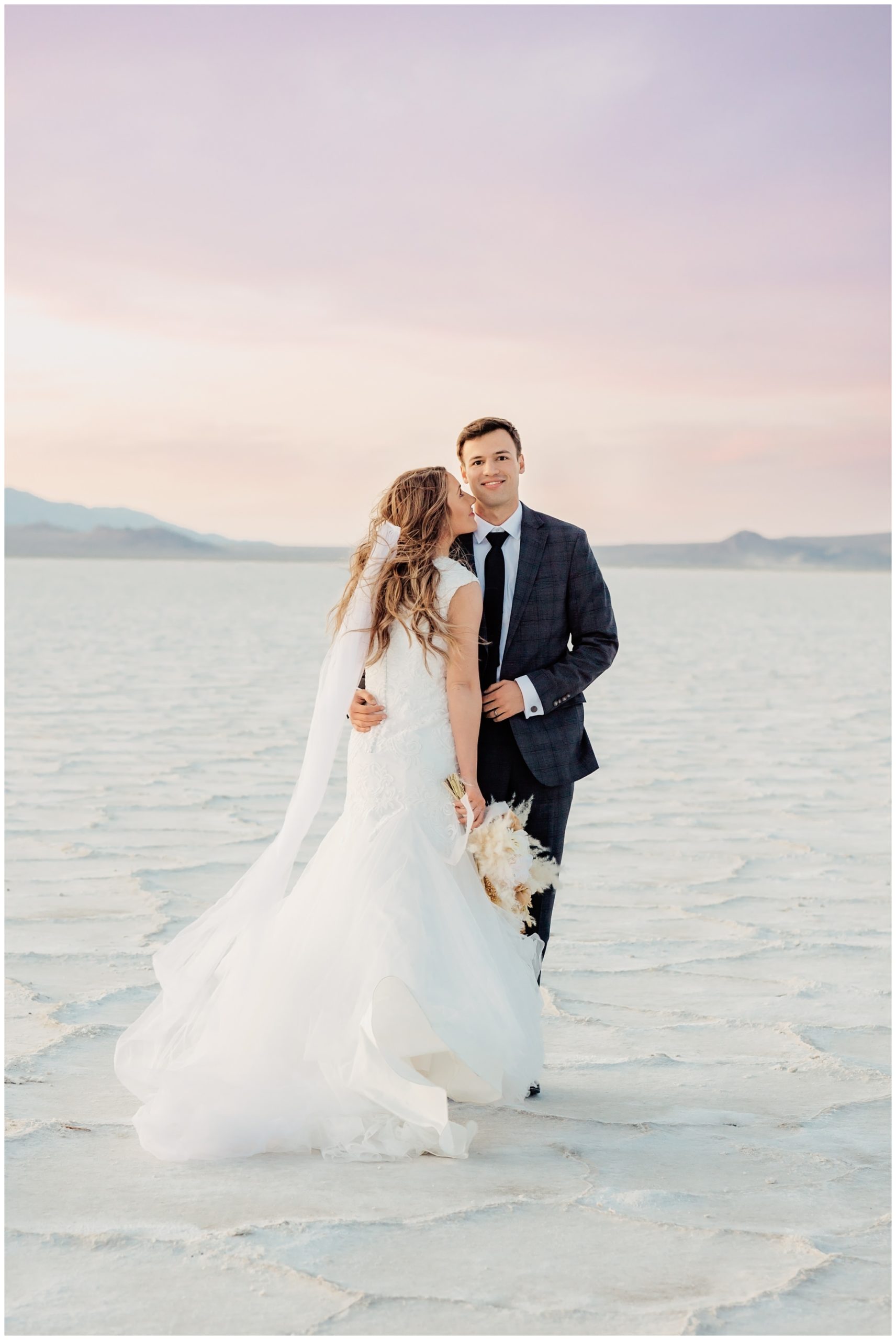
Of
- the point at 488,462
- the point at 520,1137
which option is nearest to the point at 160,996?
the point at 520,1137

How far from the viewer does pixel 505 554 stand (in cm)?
349

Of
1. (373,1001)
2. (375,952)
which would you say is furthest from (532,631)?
(373,1001)

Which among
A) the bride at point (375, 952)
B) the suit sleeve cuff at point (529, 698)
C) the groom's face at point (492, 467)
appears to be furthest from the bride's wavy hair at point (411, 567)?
the suit sleeve cuff at point (529, 698)

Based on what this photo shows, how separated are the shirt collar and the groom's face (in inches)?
2.4

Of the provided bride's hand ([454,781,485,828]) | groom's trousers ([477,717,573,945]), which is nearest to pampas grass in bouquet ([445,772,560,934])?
bride's hand ([454,781,485,828])

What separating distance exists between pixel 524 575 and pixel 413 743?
1.84 feet

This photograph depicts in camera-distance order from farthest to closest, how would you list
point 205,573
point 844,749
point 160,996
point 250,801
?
Answer: point 205,573
point 844,749
point 250,801
point 160,996

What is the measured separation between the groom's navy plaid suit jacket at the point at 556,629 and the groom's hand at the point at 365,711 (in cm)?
36

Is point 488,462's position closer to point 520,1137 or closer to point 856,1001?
point 520,1137

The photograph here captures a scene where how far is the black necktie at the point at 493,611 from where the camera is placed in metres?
3.47

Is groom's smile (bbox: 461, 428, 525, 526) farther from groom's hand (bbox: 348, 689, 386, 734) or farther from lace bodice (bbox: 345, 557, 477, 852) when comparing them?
groom's hand (bbox: 348, 689, 386, 734)

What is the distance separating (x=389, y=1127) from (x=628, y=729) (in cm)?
735

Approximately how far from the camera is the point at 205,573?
240 ft

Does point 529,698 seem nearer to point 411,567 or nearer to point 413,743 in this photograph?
point 413,743
